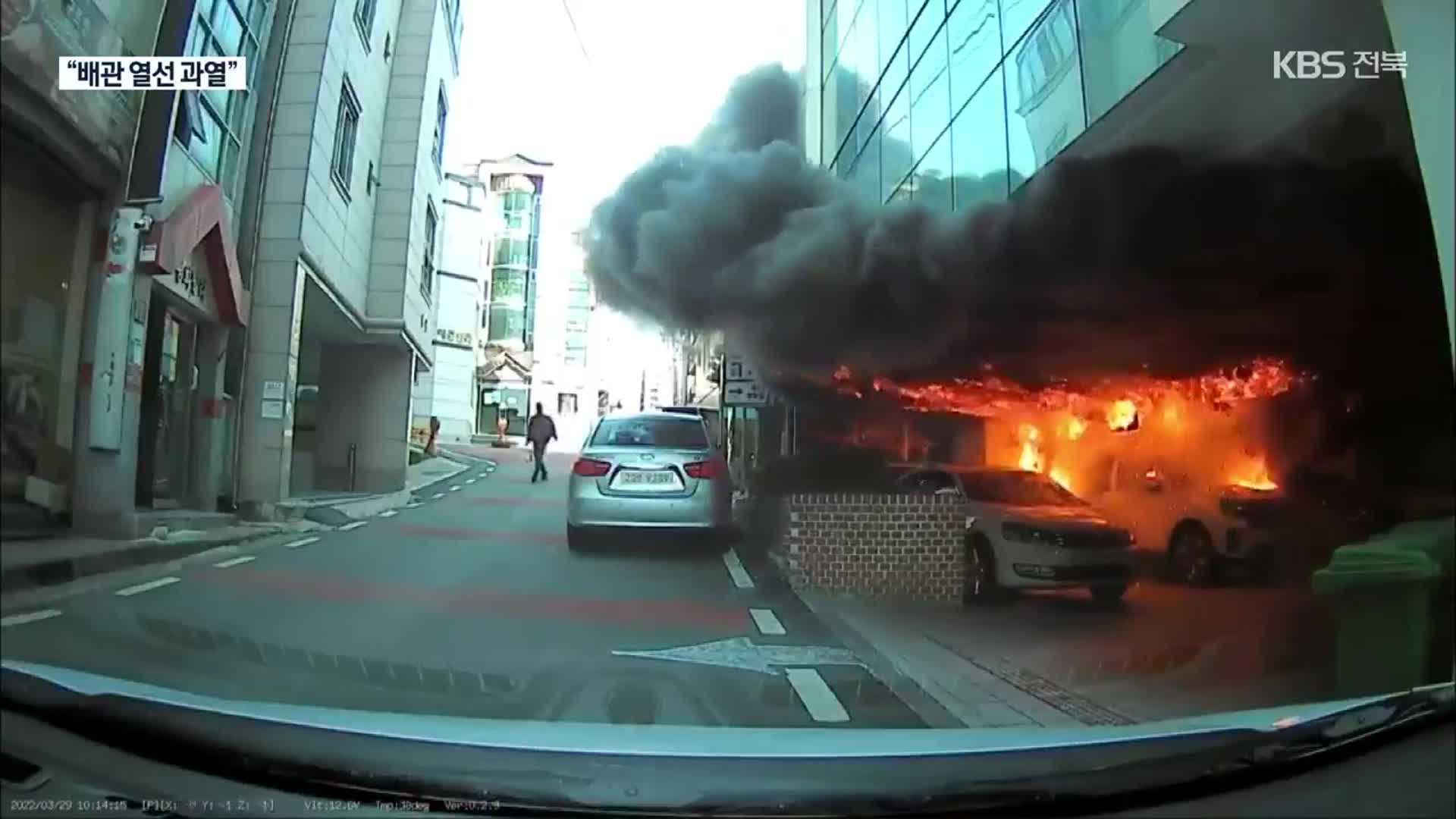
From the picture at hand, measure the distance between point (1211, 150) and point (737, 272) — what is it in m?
3.42

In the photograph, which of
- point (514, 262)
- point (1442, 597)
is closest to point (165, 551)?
point (514, 262)

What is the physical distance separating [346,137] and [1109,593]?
336 cm

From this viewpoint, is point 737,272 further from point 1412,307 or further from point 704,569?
point 1412,307

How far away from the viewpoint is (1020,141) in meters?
6.11

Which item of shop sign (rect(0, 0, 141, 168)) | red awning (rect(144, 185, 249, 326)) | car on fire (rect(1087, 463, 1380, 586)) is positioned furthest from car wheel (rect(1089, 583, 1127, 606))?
shop sign (rect(0, 0, 141, 168))

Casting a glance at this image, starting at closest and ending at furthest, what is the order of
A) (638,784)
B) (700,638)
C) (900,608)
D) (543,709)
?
1. (638,784)
2. (543,709)
3. (700,638)
4. (900,608)

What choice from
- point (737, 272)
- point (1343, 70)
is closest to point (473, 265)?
point (737, 272)

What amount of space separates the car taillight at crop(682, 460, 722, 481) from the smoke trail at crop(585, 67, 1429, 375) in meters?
0.50

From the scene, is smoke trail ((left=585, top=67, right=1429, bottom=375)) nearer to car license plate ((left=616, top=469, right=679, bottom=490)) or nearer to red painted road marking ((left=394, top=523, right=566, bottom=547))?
car license plate ((left=616, top=469, right=679, bottom=490))

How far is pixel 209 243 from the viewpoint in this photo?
120 inches

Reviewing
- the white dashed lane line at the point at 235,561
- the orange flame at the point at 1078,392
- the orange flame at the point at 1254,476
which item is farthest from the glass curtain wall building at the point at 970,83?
the white dashed lane line at the point at 235,561

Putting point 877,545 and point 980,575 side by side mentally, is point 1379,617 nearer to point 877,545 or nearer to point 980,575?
point 980,575

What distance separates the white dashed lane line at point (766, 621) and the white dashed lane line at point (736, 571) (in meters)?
0.15

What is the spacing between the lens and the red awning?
2.85 metres
